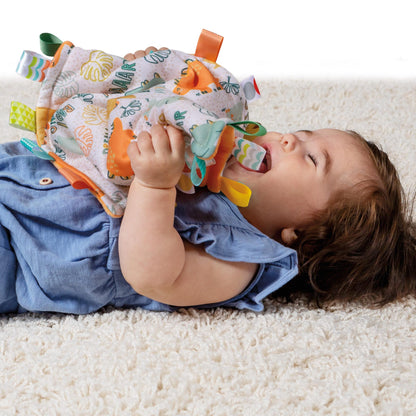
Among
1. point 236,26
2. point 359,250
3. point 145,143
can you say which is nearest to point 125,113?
point 145,143

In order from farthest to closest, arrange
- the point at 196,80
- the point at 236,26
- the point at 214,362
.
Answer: the point at 236,26
the point at 196,80
the point at 214,362

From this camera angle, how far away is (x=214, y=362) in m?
0.91

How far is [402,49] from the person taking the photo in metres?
2.64

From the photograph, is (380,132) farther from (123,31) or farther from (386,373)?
(123,31)

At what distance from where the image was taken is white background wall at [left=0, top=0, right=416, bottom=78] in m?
2.59

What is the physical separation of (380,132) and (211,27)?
3.88 feet

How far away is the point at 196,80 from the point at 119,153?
0.21m

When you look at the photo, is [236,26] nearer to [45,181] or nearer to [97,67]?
[97,67]

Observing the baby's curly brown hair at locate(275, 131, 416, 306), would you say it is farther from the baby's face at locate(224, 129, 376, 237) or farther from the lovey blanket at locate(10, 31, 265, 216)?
the lovey blanket at locate(10, 31, 265, 216)

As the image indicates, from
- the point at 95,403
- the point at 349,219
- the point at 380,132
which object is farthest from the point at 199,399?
the point at 380,132

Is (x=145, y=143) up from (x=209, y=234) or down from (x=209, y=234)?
up

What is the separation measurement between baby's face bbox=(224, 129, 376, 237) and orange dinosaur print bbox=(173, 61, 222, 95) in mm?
148

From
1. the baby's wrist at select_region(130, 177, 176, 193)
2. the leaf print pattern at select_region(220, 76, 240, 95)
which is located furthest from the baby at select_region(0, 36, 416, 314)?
the leaf print pattern at select_region(220, 76, 240, 95)

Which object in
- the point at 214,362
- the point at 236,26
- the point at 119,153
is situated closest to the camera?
the point at 214,362
